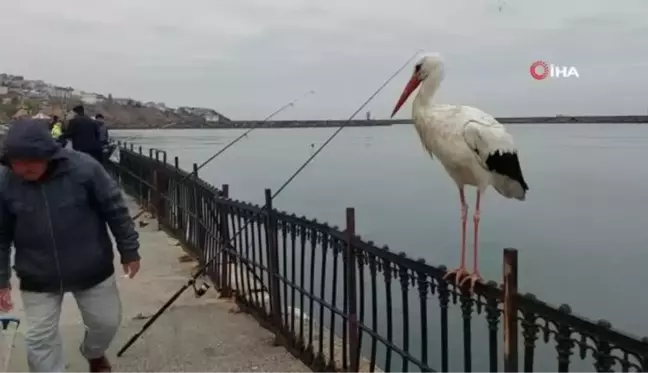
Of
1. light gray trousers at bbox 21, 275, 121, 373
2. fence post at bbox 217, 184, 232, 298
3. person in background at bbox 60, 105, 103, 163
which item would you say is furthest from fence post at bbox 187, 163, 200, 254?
light gray trousers at bbox 21, 275, 121, 373

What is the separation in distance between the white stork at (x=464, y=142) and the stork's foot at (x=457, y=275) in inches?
10.9

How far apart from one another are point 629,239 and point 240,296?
1344 cm

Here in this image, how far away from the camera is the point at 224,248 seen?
6410 mm

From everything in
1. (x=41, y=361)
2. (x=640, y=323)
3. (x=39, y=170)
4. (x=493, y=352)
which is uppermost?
(x=39, y=170)

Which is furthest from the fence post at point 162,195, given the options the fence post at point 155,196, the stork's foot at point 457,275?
the stork's foot at point 457,275

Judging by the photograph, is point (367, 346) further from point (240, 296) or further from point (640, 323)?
point (640, 323)

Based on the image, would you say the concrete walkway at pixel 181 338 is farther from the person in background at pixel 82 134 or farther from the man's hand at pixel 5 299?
the person in background at pixel 82 134

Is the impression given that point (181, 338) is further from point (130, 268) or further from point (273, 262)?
point (130, 268)

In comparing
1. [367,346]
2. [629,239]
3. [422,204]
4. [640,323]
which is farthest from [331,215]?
[367,346]

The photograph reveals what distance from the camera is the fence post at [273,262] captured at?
517 cm

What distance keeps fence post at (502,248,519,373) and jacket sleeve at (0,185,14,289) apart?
2.54 metres

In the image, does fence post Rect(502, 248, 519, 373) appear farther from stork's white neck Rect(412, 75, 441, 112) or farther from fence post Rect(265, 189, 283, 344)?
fence post Rect(265, 189, 283, 344)

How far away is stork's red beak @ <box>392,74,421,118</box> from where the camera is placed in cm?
432

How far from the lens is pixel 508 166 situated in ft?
12.7
